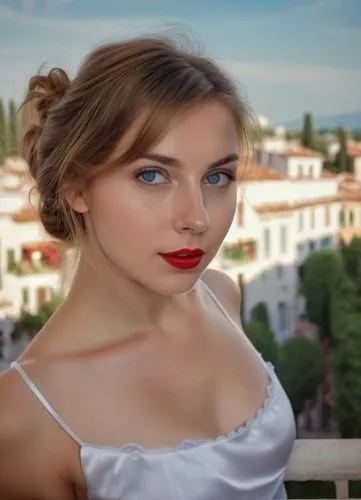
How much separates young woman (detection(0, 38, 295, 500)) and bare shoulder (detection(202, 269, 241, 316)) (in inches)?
7.1

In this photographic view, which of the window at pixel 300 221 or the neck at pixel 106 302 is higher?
the neck at pixel 106 302

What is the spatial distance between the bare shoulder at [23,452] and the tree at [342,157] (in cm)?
323

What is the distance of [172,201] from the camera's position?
2.19ft

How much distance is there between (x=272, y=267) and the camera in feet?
14.1

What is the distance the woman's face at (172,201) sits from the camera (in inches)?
26.1

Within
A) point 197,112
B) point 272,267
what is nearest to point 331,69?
point 272,267

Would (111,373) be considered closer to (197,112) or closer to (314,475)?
(197,112)

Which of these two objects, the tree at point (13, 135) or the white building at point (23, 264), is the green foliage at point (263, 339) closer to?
the white building at point (23, 264)

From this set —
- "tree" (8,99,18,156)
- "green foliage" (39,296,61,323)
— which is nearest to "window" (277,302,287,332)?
"green foliage" (39,296,61,323)

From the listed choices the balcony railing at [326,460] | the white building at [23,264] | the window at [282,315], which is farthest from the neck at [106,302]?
the window at [282,315]

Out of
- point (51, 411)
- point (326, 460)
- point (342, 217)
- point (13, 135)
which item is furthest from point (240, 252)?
point (51, 411)

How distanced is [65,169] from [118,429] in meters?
0.23

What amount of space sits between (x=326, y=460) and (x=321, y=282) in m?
3.53

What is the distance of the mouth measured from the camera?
26.8 inches
